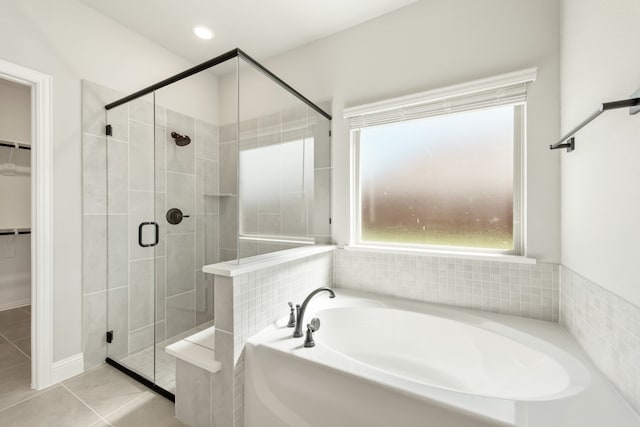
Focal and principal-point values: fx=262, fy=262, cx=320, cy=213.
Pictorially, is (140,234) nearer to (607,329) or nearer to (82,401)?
(82,401)

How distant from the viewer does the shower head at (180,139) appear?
5.84 feet

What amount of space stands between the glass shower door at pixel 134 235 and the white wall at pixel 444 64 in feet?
2.52

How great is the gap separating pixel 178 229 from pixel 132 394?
1.10 m

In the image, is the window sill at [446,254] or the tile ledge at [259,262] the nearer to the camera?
the tile ledge at [259,262]

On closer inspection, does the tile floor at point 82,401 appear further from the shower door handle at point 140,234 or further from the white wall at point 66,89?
the shower door handle at point 140,234

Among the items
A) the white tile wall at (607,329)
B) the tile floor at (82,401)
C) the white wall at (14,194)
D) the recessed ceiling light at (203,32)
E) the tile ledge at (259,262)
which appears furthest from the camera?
the white wall at (14,194)

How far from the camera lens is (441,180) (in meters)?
1.96

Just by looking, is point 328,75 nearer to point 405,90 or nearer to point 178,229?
point 405,90

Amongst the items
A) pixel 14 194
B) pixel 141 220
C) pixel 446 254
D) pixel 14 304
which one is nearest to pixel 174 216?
pixel 141 220

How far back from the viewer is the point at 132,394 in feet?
5.61

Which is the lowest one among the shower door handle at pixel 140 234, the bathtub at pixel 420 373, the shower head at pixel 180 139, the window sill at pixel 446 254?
the bathtub at pixel 420 373

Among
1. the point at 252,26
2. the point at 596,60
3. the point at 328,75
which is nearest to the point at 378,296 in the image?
the point at 596,60

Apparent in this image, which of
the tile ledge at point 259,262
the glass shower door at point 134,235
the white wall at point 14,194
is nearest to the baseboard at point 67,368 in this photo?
the glass shower door at point 134,235

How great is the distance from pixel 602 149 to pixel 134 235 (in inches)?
110
